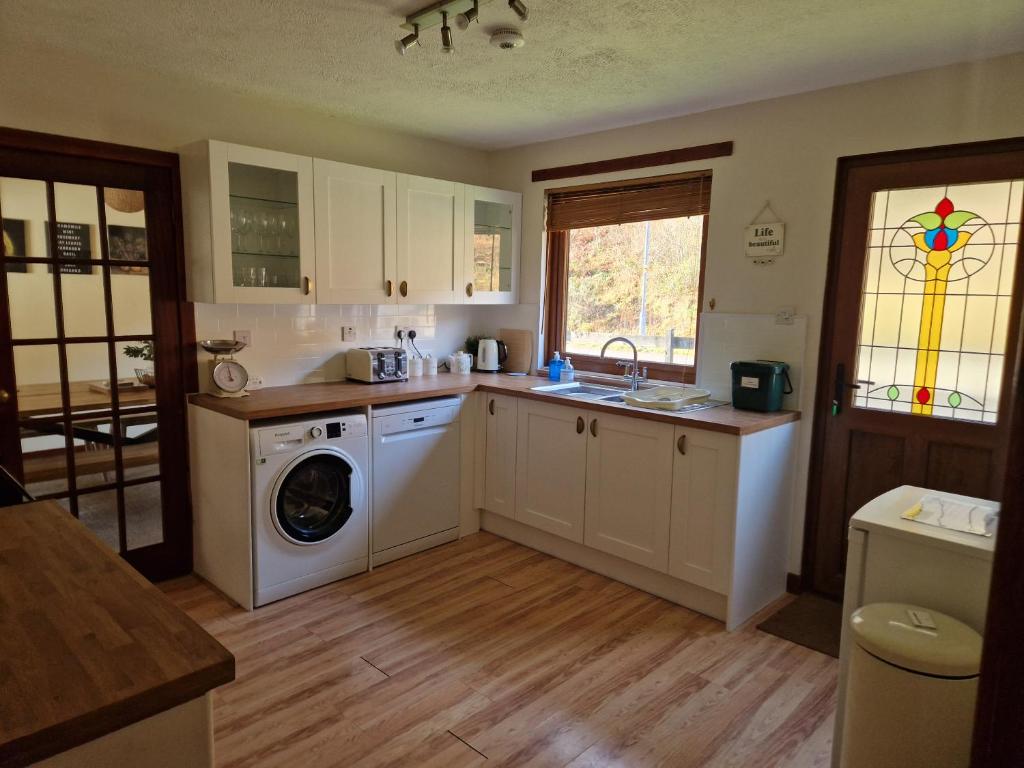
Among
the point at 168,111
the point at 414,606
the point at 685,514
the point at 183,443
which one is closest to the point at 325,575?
the point at 414,606

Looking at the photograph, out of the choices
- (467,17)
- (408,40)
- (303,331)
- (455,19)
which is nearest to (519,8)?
(467,17)

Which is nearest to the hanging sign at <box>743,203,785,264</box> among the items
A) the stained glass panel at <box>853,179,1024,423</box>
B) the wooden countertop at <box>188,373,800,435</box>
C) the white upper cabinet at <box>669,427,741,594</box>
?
the stained glass panel at <box>853,179,1024,423</box>

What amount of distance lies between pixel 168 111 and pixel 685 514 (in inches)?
123

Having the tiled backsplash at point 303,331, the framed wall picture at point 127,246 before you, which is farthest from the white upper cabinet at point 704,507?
the framed wall picture at point 127,246

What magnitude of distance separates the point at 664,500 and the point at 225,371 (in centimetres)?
225

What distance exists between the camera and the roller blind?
11.7ft

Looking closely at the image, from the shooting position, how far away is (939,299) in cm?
283

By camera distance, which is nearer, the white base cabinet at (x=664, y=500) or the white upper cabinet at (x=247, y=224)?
the white base cabinet at (x=664, y=500)

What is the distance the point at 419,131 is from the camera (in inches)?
160

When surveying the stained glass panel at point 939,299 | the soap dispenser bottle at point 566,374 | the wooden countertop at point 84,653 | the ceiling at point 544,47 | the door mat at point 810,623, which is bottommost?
the door mat at point 810,623

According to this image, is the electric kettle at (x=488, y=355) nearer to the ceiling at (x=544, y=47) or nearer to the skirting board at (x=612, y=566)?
the skirting board at (x=612, y=566)

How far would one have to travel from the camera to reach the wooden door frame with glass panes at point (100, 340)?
2826mm

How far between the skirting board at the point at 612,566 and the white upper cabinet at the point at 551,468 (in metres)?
0.10

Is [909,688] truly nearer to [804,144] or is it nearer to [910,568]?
[910,568]
